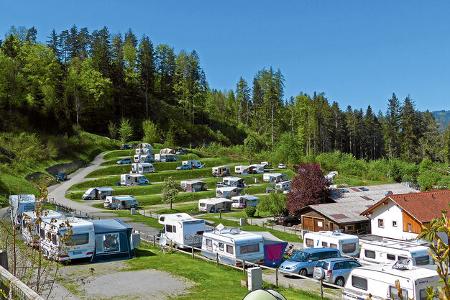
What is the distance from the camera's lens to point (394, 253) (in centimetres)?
2859

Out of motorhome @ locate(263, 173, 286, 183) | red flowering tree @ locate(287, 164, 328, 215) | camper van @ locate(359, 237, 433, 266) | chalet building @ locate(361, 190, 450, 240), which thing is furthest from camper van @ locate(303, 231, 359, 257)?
motorhome @ locate(263, 173, 286, 183)

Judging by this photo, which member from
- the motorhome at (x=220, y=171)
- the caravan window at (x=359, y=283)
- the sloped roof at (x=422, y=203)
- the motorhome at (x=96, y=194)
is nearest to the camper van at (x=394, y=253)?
the caravan window at (x=359, y=283)

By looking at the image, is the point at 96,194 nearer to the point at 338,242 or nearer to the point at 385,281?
the point at 338,242

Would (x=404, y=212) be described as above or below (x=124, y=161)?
below

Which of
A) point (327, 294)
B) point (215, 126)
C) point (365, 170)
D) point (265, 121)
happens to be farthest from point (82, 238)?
point (265, 121)

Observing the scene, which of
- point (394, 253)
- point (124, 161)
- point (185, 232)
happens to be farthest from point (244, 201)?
point (394, 253)

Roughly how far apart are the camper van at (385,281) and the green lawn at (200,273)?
187cm

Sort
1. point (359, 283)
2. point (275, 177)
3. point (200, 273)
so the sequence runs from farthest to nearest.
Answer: point (275, 177), point (200, 273), point (359, 283)

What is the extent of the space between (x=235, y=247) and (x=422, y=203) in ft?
71.0

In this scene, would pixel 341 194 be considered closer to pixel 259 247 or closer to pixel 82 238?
pixel 259 247

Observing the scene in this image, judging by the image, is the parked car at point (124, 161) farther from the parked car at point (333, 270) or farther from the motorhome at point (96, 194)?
the parked car at point (333, 270)

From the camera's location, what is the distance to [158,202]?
6153 centimetres

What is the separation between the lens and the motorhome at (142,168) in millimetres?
75188

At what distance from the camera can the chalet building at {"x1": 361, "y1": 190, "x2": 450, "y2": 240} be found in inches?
1580
